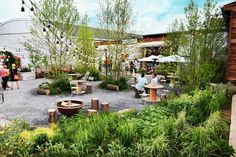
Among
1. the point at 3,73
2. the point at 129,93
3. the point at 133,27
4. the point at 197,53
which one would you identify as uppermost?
the point at 133,27

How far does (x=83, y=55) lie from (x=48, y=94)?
30.0 feet

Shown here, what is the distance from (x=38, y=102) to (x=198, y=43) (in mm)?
8188

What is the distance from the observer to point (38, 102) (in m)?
12.7

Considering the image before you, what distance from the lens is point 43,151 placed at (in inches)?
182

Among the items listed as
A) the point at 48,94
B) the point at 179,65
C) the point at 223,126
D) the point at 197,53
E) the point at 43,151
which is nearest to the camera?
the point at 43,151

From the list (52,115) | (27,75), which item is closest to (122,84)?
(52,115)

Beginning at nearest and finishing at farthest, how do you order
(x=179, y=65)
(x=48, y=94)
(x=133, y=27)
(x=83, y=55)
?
(x=179, y=65) < (x=48, y=94) < (x=133, y=27) < (x=83, y=55)

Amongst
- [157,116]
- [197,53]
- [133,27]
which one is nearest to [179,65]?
[197,53]

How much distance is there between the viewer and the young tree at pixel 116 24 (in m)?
17.4

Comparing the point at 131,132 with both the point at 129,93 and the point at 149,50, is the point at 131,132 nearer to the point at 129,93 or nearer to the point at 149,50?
the point at 129,93

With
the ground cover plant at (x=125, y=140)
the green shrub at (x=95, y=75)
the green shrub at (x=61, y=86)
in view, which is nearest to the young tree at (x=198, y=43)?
the ground cover plant at (x=125, y=140)

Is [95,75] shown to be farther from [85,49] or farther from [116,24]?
[116,24]

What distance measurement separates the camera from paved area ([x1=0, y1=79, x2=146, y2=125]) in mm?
10130

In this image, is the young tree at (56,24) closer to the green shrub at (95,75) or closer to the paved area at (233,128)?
the green shrub at (95,75)
